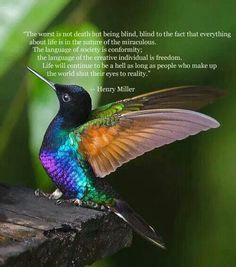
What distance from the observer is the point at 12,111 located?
123cm

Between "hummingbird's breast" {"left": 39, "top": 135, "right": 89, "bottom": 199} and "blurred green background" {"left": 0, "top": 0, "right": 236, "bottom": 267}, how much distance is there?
4 centimetres

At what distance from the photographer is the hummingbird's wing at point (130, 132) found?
1.02 m

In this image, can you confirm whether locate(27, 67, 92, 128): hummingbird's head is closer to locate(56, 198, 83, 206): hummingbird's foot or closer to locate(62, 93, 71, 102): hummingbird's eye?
locate(62, 93, 71, 102): hummingbird's eye

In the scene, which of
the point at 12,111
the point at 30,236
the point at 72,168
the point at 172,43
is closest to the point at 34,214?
the point at 30,236

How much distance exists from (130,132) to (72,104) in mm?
181

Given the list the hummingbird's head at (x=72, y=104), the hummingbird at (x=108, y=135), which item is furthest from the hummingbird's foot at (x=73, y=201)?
the hummingbird's head at (x=72, y=104)

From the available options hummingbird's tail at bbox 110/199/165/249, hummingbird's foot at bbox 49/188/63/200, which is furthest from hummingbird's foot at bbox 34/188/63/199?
hummingbird's tail at bbox 110/199/165/249

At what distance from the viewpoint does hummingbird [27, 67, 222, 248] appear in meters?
1.03

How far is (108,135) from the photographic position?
1.07 meters

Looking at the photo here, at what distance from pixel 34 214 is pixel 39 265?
0.17 metres

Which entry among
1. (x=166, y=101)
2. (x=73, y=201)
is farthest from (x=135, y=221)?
(x=166, y=101)

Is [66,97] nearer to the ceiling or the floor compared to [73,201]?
nearer to the ceiling

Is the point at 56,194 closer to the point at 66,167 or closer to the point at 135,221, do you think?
the point at 66,167

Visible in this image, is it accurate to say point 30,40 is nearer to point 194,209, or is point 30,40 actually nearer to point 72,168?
point 72,168
